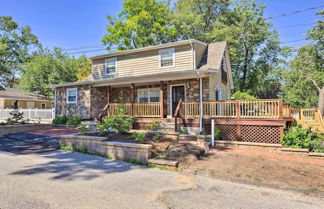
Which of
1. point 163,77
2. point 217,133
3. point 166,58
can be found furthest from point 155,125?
point 166,58

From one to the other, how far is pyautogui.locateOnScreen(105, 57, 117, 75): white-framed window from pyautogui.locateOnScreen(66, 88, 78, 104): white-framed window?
292cm

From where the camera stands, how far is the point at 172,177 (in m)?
4.67

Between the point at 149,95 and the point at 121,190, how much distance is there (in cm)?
994

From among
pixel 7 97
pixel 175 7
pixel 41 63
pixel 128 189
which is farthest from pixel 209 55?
pixel 7 97

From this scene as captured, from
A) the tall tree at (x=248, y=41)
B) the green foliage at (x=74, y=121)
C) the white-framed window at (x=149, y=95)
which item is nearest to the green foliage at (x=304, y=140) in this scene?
the white-framed window at (x=149, y=95)

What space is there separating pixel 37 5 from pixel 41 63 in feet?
37.4

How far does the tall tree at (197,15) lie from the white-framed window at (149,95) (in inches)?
494

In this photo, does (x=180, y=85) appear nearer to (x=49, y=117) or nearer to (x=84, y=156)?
(x=84, y=156)

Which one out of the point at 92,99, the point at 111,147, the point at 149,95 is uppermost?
the point at 149,95

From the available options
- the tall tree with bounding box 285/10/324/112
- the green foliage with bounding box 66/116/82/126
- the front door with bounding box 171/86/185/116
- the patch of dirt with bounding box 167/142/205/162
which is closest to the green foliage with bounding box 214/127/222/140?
the patch of dirt with bounding box 167/142/205/162

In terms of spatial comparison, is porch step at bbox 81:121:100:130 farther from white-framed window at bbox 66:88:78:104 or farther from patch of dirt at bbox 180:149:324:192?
patch of dirt at bbox 180:149:324:192

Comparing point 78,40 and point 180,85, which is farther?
point 78,40

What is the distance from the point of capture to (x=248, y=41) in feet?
73.7

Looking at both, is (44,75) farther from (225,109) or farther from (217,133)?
(217,133)
